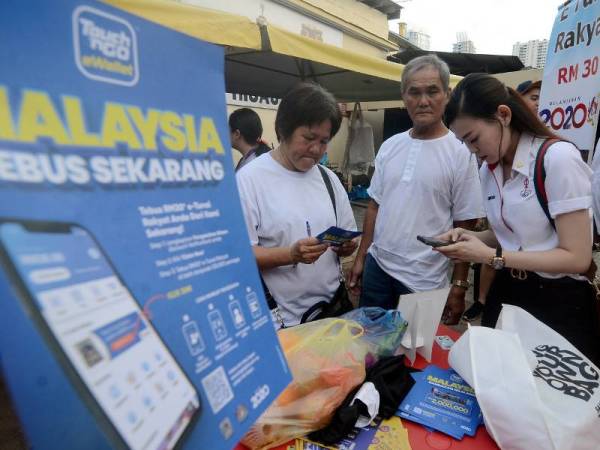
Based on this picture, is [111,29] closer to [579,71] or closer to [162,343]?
[162,343]

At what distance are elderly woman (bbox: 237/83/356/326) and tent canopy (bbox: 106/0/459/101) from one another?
22.9 inches

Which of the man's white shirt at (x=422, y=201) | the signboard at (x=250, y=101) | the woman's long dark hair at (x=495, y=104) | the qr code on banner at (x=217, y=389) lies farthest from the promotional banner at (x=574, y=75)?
the signboard at (x=250, y=101)

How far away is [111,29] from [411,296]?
1.14 m

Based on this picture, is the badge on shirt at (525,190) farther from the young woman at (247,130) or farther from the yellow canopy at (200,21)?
the young woman at (247,130)

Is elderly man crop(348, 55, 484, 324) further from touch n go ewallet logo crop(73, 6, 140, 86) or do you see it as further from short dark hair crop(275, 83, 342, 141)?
touch n go ewallet logo crop(73, 6, 140, 86)

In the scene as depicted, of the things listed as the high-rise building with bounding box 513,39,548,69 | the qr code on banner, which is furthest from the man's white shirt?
the high-rise building with bounding box 513,39,548,69

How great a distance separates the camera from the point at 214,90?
2.07 feet

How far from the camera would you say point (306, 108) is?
144cm

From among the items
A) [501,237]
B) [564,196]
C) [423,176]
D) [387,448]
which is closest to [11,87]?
[387,448]

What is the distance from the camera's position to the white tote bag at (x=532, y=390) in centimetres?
83

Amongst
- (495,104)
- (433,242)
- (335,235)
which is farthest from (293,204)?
(495,104)

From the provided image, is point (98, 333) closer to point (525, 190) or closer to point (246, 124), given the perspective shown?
point (525, 190)

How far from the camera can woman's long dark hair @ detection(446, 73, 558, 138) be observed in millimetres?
1330

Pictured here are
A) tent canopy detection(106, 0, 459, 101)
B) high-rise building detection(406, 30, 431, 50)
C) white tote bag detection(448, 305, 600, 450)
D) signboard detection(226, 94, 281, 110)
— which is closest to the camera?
white tote bag detection(448, 305, 600, 450)
